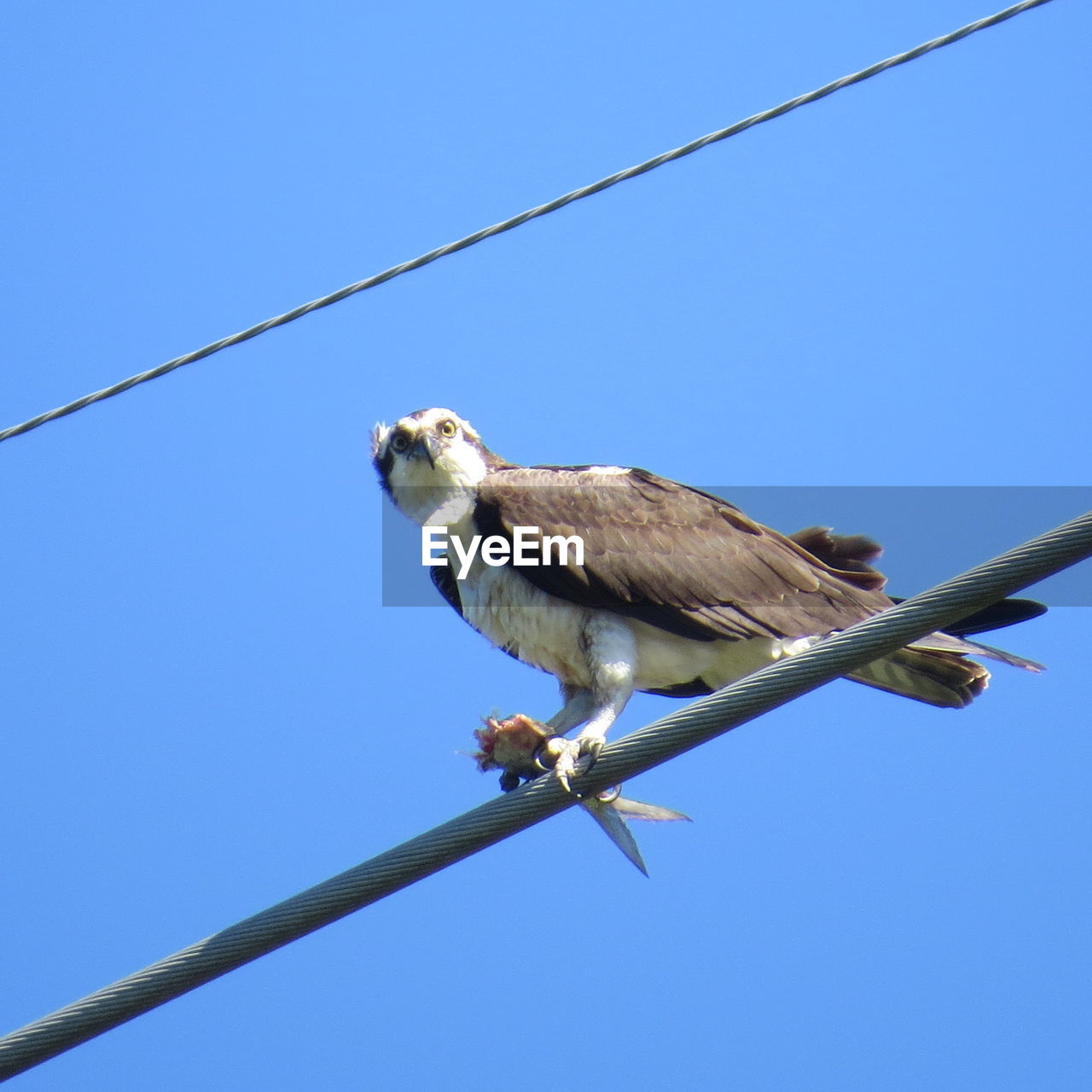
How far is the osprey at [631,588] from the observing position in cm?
602

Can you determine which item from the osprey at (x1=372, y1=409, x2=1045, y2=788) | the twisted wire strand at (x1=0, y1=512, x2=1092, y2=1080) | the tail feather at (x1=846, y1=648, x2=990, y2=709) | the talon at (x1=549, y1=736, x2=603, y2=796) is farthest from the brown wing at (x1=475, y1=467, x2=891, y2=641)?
the twisted wire strand at (x1=0, y1=512, x2=1092, y2=1080)

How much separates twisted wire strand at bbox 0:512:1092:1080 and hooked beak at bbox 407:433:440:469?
259 cm

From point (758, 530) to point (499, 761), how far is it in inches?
71.2

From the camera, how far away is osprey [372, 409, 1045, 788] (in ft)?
19.8

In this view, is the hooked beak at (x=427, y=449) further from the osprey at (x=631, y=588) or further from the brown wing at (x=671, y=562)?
the brown wing at (x=671, y=562)

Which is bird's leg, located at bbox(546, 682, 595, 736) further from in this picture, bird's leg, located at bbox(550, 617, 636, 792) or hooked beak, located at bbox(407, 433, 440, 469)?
hooked beak, located at bbox(407, 433, 440, 469)

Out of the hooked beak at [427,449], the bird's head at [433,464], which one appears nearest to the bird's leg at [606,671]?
the bird's head at [433,464]

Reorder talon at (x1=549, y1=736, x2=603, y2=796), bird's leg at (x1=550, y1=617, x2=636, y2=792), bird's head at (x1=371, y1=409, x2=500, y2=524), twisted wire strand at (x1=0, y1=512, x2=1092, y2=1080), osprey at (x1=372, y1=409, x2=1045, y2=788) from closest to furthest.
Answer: twisted wire strand at (x1=0, y1=512, x2=1092, y2=1080) < talon at (x1=549, y1=736, x2=603, y2=796) < bird's leg at (x1=550, y1=617, x2=636, y2=792) < osprey at (x1=372, y1=409, x2=1045, y2=788) < bird's head at (x1=371, y1=409, x2=500, y2=524)

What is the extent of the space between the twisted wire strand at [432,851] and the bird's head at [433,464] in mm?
2425

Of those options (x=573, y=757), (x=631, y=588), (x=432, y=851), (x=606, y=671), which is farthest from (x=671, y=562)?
(x=432, y=851)

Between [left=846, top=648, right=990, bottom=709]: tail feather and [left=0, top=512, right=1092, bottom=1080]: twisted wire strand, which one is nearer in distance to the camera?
[left=0, top=512, right=1092, bottom=1080]: twisted wire strand

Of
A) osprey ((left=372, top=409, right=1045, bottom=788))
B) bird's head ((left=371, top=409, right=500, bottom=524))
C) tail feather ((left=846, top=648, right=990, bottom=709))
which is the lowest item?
tail feather ((left=846, top=648, right=990, bottom=709))

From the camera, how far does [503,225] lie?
17.5 feet

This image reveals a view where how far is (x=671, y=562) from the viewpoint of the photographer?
6.24 meters
